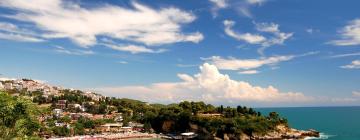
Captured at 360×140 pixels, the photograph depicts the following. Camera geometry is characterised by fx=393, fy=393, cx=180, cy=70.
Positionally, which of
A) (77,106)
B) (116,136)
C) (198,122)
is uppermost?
(77,106)

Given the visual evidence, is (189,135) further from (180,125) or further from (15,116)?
(15,116)

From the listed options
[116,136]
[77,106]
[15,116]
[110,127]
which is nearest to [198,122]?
[116,136]

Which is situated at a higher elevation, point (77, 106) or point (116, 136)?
point (77, 106)

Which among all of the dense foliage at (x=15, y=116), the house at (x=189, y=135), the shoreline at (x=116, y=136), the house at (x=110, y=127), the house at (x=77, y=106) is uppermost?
the house at (x=77, y=106)

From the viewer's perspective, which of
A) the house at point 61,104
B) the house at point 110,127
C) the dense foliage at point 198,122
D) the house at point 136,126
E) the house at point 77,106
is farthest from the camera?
the house at point 61,104

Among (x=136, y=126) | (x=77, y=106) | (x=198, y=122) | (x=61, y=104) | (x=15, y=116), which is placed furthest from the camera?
(x=61, y=104)

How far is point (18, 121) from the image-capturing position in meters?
22.1

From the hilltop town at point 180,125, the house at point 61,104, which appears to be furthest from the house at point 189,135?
the house at point 61,104

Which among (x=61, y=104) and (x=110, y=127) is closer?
(x=110, y=127)

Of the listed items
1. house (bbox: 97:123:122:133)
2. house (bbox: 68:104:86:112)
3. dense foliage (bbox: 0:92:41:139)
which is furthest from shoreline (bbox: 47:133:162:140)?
dense foliage (bbox: 0:92:41:139)

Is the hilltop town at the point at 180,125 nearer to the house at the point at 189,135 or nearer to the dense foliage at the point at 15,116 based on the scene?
the house at the point at 189,135

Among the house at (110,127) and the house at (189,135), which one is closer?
the house at (189,135)

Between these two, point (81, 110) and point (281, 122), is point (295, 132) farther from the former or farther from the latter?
point (81, 110)

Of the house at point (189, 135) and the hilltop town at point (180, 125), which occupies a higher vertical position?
the hilltop town at point (180, 125)
